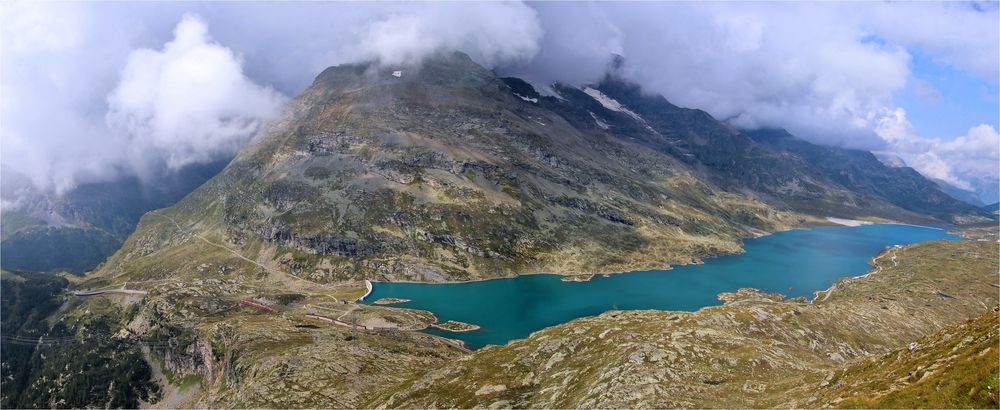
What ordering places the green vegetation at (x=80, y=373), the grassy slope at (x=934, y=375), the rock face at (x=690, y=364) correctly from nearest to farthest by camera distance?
the grassy slope at (x=934, y=375) < the rock face at (x=690, y=364) < the green vegetation at (x=80, y=373)

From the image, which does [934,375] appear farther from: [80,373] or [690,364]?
[80,373]

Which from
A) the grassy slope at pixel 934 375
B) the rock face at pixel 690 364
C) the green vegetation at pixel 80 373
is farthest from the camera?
the green vegetation at pixel 80 373

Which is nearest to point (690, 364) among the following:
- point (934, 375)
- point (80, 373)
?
point (934, 375)

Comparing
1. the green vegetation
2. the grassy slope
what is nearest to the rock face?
the grassy slope

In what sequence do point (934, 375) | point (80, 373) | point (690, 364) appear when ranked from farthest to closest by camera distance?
point (80, 373), point (690, 364), point (934, 375)

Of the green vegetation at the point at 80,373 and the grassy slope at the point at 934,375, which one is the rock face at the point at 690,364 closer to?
the grassy slope at the point at 934,375

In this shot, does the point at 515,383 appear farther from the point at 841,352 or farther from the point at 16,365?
the point at 16,365

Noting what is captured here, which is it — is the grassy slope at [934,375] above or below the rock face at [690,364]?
above

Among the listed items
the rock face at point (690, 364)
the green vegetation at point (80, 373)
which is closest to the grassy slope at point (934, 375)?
the rock face at point (690, 364)
